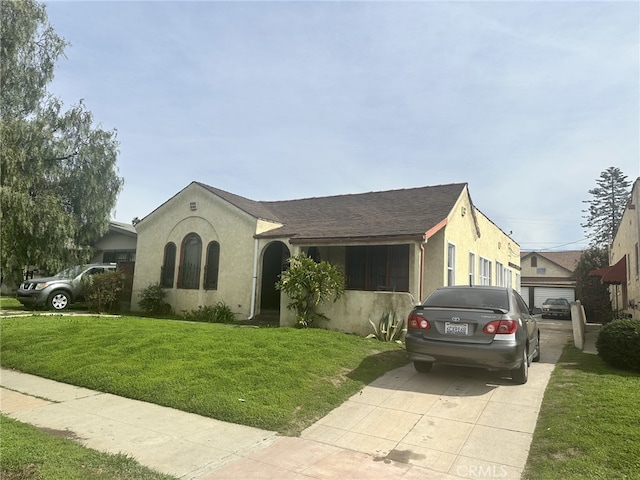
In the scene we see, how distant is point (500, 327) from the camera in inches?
246

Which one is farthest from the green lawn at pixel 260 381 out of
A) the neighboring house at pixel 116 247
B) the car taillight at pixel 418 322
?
the neighboring house at pixel 116 247

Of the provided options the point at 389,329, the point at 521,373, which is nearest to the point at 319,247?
the point at 389,329

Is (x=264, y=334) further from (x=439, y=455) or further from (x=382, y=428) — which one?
(x=439, y=455)

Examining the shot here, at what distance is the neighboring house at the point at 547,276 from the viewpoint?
126 feet

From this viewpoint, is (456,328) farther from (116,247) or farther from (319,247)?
(116,247)

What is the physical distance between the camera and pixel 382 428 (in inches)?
197

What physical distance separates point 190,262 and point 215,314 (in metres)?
3.01

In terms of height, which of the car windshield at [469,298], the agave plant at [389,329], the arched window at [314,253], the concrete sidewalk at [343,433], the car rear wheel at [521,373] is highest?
the arched window at [314,253]

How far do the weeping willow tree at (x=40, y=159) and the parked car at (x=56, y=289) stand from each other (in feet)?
4.27

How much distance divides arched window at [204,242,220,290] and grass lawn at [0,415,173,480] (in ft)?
36.7

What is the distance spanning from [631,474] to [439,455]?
1611 millimetres

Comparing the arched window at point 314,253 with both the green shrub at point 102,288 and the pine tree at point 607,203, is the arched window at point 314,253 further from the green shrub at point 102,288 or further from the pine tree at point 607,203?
the pine tree at point 607,203

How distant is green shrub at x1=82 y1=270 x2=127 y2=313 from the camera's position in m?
15.9

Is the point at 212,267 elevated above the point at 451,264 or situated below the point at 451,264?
below
